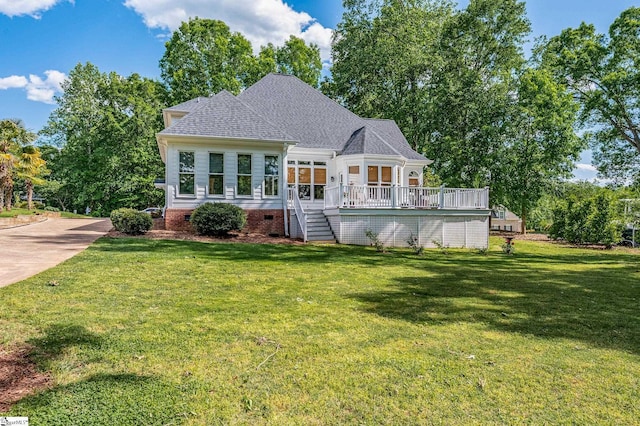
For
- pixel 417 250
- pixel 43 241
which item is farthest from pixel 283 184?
pixel 43 241

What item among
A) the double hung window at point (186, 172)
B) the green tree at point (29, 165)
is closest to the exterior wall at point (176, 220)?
the double hung window at point (186, 172)

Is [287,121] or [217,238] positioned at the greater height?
[287,121]

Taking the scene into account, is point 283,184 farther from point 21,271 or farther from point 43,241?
point 21,271

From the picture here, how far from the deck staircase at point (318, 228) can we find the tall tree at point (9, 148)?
942 inches

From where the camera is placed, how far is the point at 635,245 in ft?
73.2

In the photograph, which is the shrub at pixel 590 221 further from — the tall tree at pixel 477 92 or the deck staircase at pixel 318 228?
the deck staircase at pixel 318 228

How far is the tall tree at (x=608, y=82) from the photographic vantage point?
22.7 meters

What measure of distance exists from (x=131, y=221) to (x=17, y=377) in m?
11.4

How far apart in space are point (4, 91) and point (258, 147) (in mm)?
46253

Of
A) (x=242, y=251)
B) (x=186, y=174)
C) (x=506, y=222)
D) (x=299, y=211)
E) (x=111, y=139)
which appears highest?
(x=111, y=139)

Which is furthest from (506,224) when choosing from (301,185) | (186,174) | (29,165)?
(29,165)

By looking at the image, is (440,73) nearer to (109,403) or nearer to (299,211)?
(299,211)

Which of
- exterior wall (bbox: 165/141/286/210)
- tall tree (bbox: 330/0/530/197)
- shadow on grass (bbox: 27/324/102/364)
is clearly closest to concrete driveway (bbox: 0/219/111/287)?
shadow on grass (bbox: 27/324/102/364)

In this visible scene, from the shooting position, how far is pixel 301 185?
1955cm
